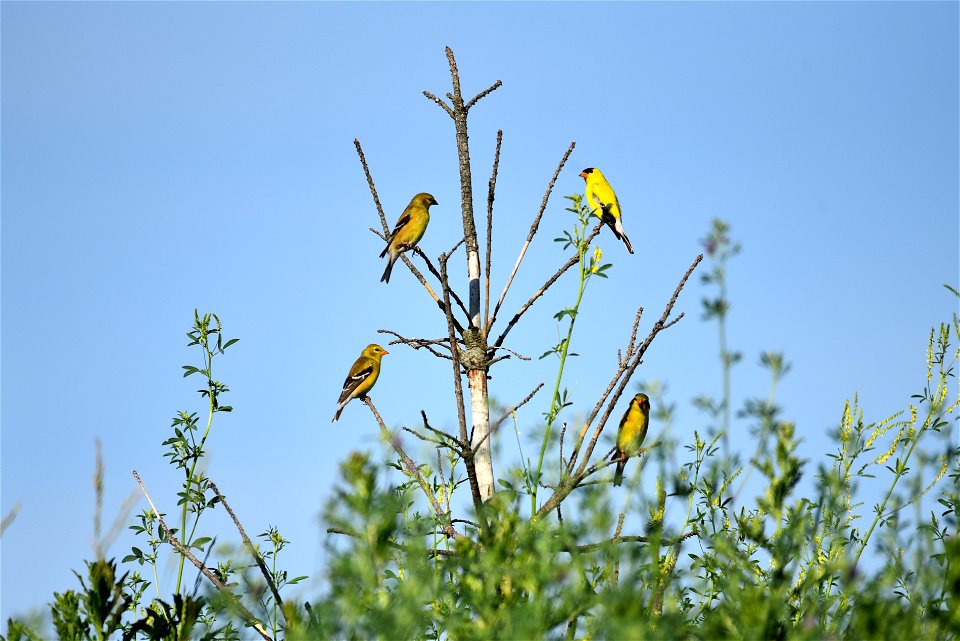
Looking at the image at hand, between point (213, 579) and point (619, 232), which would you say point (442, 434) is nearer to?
point (213, 579)

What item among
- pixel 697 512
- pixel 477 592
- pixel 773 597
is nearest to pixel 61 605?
pixel 477 592

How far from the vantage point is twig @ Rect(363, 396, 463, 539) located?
475 cm

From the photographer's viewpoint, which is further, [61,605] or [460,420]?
[460,420]

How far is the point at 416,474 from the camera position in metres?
5.09

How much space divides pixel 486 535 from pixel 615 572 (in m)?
0.48

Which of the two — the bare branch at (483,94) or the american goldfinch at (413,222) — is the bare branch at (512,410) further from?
the american goldfinch at (413,222)

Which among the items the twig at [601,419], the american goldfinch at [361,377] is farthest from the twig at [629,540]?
the american goldfinch at [361,377]

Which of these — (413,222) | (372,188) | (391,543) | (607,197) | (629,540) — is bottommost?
(391,543)

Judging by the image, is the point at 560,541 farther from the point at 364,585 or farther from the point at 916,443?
the point at 916,443

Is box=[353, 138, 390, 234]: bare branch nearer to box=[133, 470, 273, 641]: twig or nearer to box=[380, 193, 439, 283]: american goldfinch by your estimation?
box=[133, 470, 273, 641]: twig

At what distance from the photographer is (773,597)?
2.85 metres

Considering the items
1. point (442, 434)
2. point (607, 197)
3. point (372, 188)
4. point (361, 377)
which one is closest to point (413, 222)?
point (361, 377)

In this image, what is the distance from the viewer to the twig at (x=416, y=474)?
187 inches

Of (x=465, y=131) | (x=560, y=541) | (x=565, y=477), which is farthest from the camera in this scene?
(x=465, y=131)
